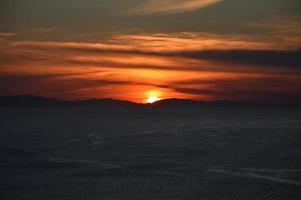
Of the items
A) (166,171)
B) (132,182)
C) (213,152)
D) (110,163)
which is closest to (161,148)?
(213,152)

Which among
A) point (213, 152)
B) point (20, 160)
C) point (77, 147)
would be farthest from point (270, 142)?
point (20, 160)

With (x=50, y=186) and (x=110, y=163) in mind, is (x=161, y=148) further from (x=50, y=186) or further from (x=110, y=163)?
(x=50, y=186)

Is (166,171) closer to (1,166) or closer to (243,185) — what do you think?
(243,185)

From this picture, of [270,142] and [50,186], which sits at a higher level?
[50,186]

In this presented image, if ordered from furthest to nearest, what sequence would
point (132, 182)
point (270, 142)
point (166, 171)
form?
point (270, 142)
point (166, 171)
point (132, 182)

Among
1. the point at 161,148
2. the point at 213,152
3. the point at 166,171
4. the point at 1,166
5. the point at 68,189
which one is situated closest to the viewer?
the point at 68,189

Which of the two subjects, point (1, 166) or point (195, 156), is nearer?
point (1, 166)

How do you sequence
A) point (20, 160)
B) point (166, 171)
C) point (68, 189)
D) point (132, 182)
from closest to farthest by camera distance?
1. point (68, 189)
2. point (132, 182)
3. point (166, 171)
4. point (20, 160)

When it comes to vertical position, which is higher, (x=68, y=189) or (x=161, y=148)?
(x=68, y=189)

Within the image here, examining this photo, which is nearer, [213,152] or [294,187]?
[294,187]
